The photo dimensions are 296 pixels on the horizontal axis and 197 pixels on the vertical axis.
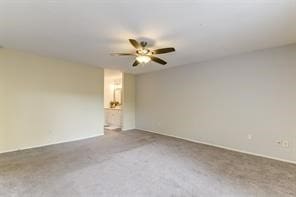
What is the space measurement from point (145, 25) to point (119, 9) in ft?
1.86

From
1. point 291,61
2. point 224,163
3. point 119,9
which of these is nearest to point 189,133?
point 224,163

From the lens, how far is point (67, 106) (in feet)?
16.6

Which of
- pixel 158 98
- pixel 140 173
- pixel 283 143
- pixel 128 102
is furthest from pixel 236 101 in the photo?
pixel 128 102

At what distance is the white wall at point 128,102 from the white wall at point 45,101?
47.5 inches

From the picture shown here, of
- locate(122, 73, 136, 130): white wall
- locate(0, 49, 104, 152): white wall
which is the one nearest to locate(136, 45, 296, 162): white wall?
locate(122, 73, 136, 130): white wall

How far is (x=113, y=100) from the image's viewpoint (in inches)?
340

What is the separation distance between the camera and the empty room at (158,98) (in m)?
2.37

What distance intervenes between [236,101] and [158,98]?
2734 mm

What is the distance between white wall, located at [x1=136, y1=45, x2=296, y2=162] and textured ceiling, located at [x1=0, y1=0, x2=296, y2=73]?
48 centimetres

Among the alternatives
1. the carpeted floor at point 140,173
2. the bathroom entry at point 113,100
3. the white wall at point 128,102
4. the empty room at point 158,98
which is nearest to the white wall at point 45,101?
the empty room at point 158,98

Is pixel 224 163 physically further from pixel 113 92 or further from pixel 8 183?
pixel 113 92

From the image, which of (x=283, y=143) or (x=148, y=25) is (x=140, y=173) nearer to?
(x=148, y=25)

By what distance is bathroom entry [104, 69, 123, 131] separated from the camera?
7.47 m

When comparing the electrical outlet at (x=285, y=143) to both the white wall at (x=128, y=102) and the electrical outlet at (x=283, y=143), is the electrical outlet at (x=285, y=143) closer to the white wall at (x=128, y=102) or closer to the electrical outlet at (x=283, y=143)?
the electrical outlet at (x=283, y=143)
